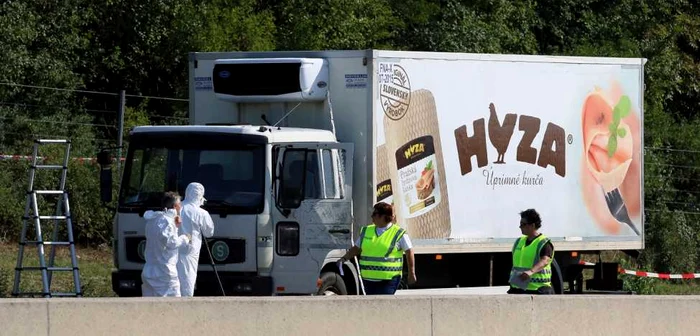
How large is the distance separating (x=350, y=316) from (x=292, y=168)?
4.63 m

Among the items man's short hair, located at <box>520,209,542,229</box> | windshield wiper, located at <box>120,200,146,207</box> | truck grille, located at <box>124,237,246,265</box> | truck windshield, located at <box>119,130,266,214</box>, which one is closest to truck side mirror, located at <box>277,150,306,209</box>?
truck windshield, located at <box>119,130,266,214</box>

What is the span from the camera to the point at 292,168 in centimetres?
1521

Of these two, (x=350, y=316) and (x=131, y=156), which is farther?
(x=131, y=156)

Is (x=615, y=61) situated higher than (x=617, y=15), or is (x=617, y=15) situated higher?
(x=617, y=15)

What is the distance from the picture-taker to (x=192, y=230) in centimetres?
1411

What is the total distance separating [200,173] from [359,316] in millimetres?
4891

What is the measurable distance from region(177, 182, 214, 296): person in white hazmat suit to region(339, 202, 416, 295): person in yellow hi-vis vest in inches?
59.2

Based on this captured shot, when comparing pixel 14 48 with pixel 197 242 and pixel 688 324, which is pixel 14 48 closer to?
pixel 197 242

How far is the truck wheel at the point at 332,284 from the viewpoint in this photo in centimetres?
1552

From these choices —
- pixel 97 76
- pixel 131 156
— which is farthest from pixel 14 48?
pixel 131 156

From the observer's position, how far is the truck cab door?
49.8 ft

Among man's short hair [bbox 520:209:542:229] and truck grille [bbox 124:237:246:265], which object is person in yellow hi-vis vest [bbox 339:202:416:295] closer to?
man's short hair [bbox 520:209:542:229]

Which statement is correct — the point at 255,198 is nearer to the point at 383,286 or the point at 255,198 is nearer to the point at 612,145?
the point at 383,286

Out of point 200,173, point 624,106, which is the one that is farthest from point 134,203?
point 624,106
